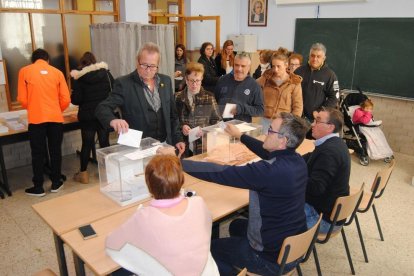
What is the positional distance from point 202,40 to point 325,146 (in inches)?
241

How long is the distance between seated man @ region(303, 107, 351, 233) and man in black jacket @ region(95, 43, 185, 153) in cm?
105

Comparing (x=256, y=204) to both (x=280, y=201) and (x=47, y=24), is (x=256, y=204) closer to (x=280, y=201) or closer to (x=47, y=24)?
(x=280, y=201)

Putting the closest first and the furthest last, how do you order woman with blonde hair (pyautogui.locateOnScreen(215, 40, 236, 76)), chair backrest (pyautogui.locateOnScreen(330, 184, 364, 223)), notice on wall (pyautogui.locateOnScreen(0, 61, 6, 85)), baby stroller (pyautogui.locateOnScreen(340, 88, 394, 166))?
chair backrest (pyautogui.locateOnScreen(330, 184, 364, 223)) → notice on wall (pyautogui.locateOnScreen(0, 61, 6, 85)) → baby stroller (pyautogui.locateOnScreen(340, 88, 394, 166)) → woman with blonde hair (pyautogui.locateOnScreen(215, 40, 236, 76))

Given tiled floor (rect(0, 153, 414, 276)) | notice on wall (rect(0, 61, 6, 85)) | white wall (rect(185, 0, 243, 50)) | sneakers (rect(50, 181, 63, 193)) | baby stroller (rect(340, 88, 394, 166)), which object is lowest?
tiled floor (rect(0, 153, 414, 276))

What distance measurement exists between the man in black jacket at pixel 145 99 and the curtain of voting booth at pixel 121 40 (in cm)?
279

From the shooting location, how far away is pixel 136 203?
229cm

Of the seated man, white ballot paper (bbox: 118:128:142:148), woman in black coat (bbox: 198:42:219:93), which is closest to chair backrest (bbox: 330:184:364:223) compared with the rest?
the seated man

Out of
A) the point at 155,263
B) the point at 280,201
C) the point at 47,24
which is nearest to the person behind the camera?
the point at 155,263

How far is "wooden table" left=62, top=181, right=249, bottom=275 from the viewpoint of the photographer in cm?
171

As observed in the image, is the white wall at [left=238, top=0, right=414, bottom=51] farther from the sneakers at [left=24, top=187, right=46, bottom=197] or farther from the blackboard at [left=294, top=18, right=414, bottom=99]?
the sneakers at [left=24, top=187, right=46, bottom=197]

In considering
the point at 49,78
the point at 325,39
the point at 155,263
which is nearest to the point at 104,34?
the point at 49,78

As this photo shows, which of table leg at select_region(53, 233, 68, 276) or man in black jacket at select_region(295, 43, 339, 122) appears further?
man in black jacket at select_region(295, 43, 339, 122)

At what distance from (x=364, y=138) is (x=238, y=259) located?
4000 mm

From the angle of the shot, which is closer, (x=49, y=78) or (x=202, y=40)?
(x=49, y=78)
